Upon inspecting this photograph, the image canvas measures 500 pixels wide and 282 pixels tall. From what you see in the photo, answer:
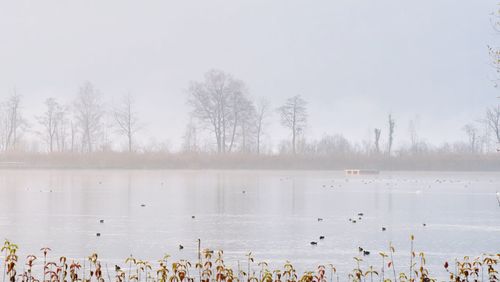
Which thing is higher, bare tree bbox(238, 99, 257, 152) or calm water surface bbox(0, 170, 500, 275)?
bare tree bbox(238, 99, 257, 152)

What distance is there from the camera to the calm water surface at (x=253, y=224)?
17.9 meters

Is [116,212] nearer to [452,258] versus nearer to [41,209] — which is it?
[41,209]

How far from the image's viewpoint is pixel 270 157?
8588 cm

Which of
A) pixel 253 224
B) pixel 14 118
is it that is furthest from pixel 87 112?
pixel 253 224

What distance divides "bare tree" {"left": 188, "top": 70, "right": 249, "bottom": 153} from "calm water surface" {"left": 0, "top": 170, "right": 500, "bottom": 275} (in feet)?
208

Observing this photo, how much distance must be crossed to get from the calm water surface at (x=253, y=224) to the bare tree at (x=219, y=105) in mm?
63389

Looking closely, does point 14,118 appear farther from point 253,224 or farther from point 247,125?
point 253,224

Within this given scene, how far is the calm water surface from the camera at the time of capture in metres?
17.9

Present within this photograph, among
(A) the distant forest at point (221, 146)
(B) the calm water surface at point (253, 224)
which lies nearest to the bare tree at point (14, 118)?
(A) the distant forest at point (221, 146)

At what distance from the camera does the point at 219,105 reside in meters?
103

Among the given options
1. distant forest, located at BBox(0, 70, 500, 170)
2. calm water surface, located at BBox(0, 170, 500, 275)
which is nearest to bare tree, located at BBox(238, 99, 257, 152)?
distant forest, located at BBox(0, 70, 500, 170)

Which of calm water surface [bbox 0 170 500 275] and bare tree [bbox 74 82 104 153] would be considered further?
bare tree [bbox 74 82 104 153]

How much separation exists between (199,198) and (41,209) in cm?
840

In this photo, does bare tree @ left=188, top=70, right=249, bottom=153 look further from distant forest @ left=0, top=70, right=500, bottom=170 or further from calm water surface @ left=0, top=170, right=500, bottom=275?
calm water surface @ left=0, top=170, right=500, bottom=275
